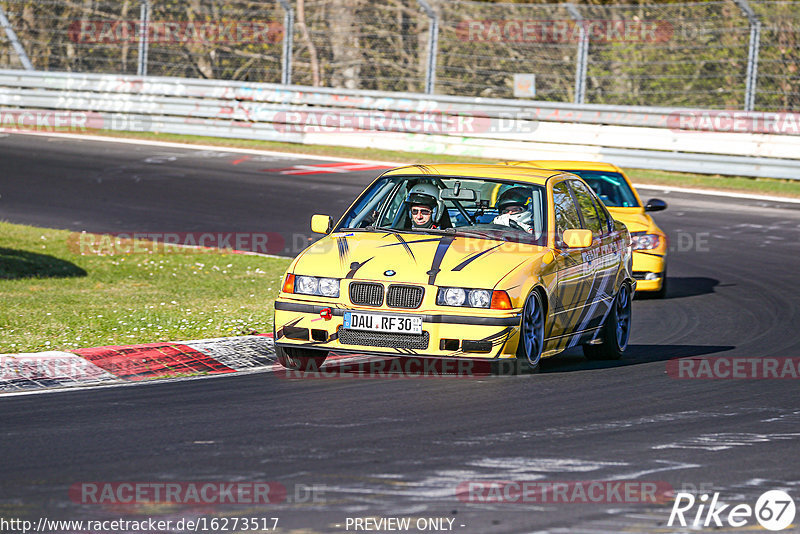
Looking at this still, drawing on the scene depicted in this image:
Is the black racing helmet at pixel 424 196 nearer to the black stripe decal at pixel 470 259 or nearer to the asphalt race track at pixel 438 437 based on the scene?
Answer: the black stripe decal at pixel 470 259

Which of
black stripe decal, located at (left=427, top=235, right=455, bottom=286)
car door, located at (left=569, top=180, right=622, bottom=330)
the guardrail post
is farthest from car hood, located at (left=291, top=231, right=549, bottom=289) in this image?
the guardrail post

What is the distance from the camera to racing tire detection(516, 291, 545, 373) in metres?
9.02

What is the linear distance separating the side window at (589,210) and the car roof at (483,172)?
1.17 ft

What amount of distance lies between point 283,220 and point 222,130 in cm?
1026

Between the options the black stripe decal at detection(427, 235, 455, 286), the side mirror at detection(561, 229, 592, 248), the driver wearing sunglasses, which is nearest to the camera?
the black stripe decal at detection(427, 235, 455, 286)

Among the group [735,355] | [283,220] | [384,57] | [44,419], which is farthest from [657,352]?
[384,57]

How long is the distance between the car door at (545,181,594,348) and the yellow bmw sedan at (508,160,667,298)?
358 cm

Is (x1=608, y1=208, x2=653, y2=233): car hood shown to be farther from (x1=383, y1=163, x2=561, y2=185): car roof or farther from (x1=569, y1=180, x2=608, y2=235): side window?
(x1=383, y1=163, x2=561, y2=185): car roof

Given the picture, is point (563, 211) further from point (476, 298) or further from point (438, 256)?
point (476, 298)

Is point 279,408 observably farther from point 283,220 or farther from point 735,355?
point 283,220

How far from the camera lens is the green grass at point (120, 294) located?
10.5 m

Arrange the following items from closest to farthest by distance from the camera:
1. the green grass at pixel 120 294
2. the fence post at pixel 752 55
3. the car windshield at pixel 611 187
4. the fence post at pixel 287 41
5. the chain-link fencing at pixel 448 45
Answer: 1. the green grass at pixel 120 294
2. the car windshield at pixel 611 187
3. the fence post at pixel 752 55
4. the chain-link fencing at pixel 448 45
5. the fence post at pixel 287 41

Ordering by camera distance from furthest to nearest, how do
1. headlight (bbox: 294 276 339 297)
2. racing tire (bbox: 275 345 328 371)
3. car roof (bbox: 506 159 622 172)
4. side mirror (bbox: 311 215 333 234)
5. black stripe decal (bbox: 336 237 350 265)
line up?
1. car roof (bbox: 506 159 622 172)
2. side mirror (bbox: 311 215 333 234)
3. racing tire (bbox: 275 345 328 371)
4. black stripe decal (bbox: 336 237 350 265)
5. headlight (bbox: 294 276 339 297)

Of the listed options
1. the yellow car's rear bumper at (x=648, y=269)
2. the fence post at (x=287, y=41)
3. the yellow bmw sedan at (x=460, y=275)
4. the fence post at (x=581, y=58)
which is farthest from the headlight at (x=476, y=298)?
the fence post at (x=287, y=41)
